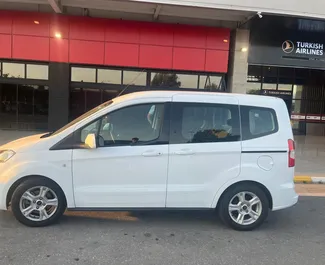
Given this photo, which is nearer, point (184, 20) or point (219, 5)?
point (219, 5)

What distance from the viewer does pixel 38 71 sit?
1445 centimetres

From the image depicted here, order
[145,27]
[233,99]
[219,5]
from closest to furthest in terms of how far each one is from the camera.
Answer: [233,99] → [219,5] → [145,27]

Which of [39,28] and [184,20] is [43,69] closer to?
[39,28]

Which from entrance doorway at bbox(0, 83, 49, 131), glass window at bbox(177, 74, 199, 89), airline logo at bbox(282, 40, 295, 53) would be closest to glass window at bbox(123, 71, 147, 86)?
glass window at bbox(177, 74, 199, 89)

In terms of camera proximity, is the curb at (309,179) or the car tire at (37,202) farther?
the curb at (309,179)

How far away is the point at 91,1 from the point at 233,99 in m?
10.4

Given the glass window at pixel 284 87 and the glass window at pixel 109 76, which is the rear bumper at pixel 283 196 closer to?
the glass window at pixel 109 76

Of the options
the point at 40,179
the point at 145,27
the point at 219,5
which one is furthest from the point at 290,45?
the point at 40,179

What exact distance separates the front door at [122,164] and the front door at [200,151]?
0.52 feet

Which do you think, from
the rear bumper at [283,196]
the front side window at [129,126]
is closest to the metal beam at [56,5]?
the front side window at [129,126]

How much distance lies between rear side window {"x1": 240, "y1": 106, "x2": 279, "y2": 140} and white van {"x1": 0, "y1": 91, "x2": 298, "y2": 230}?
14 millimetres

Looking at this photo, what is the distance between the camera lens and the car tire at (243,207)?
14.8 feet

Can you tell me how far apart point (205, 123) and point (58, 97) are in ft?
36.5

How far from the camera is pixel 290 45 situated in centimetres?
1441
